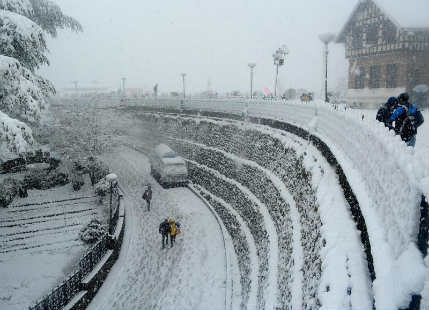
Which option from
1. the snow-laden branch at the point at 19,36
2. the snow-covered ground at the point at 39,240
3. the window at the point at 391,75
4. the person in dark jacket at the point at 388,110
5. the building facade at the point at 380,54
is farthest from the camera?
the window at the point at 391,75

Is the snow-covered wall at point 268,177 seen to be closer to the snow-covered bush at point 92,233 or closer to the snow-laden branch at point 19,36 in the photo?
the snow-covered bush at point 92,233

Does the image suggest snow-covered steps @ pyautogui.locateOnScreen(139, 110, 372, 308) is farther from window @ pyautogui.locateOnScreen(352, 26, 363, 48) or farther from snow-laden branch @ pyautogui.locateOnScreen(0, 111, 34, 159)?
window @ pyautogui.locateOnScreen(352, 26, 363, 48)

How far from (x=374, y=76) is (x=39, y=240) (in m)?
27.6

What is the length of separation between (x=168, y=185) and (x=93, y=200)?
4.55m

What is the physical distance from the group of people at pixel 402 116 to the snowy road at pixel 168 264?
7187mm

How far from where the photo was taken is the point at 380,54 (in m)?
26.4

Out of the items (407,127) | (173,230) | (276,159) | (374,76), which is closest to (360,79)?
(374,76)

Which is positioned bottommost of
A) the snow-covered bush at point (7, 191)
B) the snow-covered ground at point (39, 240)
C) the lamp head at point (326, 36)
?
the snow-covered ground at point (39, 240)

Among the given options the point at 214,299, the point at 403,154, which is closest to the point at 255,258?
the point at 214,299

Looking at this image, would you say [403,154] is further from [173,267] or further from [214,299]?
[173,267]

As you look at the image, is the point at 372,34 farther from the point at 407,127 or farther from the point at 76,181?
the point at 76,181

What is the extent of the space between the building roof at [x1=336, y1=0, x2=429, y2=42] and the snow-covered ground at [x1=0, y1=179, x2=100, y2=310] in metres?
25.4

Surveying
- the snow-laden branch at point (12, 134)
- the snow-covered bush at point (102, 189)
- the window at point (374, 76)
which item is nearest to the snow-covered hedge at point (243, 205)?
the snow-covered bush at point (102, 189)

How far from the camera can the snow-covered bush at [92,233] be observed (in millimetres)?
12840
